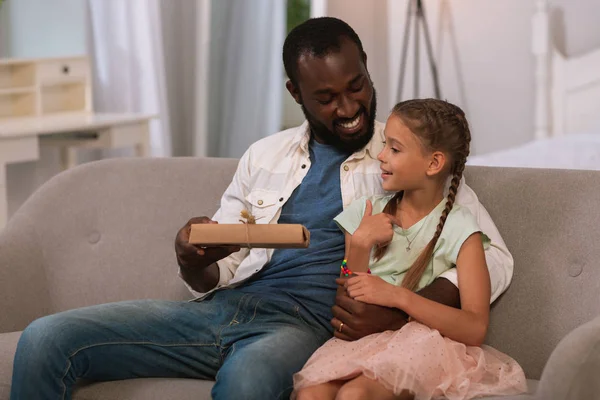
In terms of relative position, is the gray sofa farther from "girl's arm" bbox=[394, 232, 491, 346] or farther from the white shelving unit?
the white shelving unit

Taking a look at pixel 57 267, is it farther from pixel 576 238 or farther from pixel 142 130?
pixel 142 130

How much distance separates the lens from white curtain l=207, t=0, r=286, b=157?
4715 mm

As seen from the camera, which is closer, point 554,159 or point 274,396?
point 274,396

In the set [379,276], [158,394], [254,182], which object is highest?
[254,182]

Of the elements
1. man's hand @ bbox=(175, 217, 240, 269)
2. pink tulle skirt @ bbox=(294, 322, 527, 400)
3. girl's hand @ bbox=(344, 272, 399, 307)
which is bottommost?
pink tulle skirt @ bbox=(294, 322, 527, 400)

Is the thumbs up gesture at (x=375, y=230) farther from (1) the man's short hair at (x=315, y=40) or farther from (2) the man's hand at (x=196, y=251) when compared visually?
(1) the man's short hair at (x=315, y=40)

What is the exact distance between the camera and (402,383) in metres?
1.61

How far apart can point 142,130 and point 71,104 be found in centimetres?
36

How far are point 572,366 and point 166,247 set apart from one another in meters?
1.04

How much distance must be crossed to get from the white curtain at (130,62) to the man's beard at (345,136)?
2.03 meters

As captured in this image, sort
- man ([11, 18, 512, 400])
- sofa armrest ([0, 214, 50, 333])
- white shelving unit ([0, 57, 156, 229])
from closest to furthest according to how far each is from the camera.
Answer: man ([11, 18, 512, 400]) → sofa armrest ([0, 214, 50, 333]) → white shelving unit ([0, 57, 156, 229])

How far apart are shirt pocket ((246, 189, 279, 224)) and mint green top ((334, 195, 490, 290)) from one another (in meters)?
0.16

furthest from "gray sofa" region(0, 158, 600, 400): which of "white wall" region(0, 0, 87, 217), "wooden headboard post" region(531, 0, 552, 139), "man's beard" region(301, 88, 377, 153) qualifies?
"wooden headboard post" region(531, 0, 552, 139)

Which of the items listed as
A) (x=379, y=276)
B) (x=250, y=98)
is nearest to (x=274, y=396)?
(x=379, y=276)
